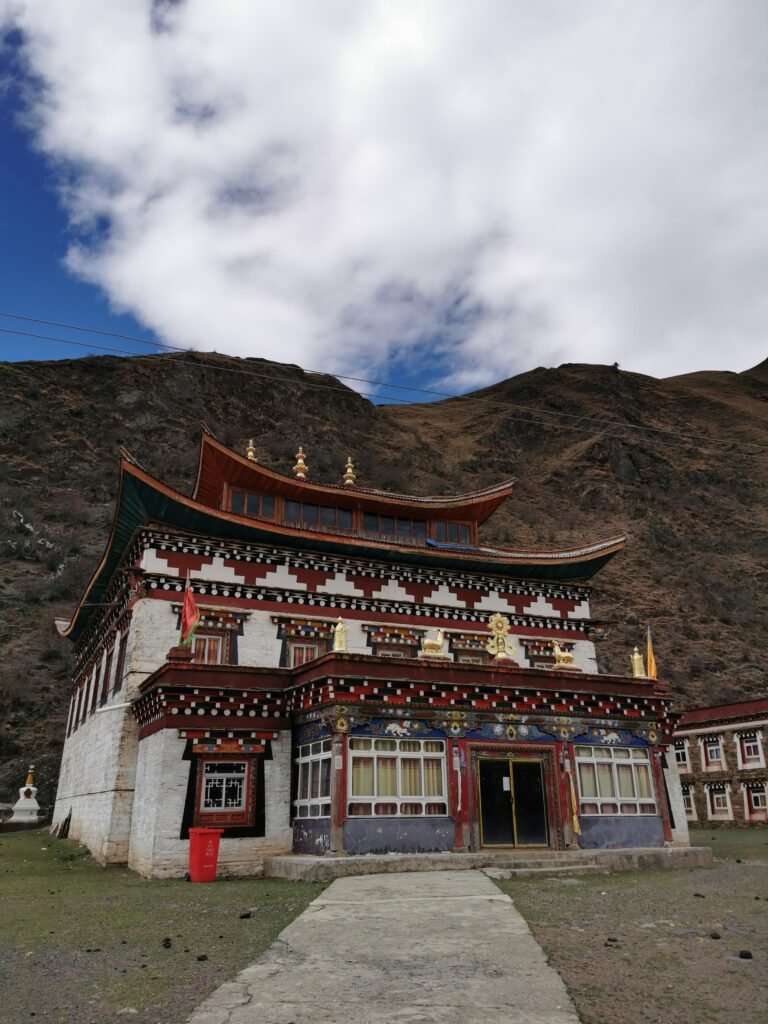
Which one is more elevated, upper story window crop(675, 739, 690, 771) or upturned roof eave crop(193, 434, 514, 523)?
upturned roof eave crop(193, 434, 514, 523)

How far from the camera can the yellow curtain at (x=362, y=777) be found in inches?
605

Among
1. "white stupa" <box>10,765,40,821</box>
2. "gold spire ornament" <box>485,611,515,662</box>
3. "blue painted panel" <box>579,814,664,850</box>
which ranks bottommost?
"blue painted panel" <box>579,814,664,850</box>

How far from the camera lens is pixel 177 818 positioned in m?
16.0

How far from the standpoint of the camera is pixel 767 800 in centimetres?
3253

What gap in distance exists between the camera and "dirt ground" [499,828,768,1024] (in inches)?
229

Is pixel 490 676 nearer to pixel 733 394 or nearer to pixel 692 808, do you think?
pixel 692 808

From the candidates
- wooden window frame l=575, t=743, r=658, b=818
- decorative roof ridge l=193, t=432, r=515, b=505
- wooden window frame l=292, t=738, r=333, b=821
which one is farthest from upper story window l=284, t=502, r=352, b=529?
wooden window frame l=575, t=743, r=658, b=818

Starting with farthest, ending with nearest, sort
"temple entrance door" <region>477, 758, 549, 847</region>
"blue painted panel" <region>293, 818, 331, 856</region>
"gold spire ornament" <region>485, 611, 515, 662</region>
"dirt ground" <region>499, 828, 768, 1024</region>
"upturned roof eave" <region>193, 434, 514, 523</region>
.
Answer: "upturned roof eave" <region>193, 434, 514, 523</region>, "gold spire ornament" <region>485, 611, 515, 662</region>, "temple entrance door" <region>477, 758, 549, 847</region>, "blue painted panel" <region>293, 818, 331, 856</region>, "dirt ground" <region>499, 828, 768, 1024</region>

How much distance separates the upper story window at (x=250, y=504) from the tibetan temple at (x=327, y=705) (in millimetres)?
71

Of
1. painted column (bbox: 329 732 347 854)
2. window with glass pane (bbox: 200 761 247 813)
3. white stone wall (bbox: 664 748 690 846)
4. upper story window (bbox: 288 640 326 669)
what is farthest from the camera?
upper story window (bbox: 288 640 326 669)

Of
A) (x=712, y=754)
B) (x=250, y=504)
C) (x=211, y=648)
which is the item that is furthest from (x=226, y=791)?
(x=712, y=754)

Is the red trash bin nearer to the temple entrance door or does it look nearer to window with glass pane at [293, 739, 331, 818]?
window with glass pane at [293, 739, 331, 818]

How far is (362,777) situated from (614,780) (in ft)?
20.2

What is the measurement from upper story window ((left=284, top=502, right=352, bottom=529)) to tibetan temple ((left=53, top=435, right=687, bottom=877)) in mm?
66
